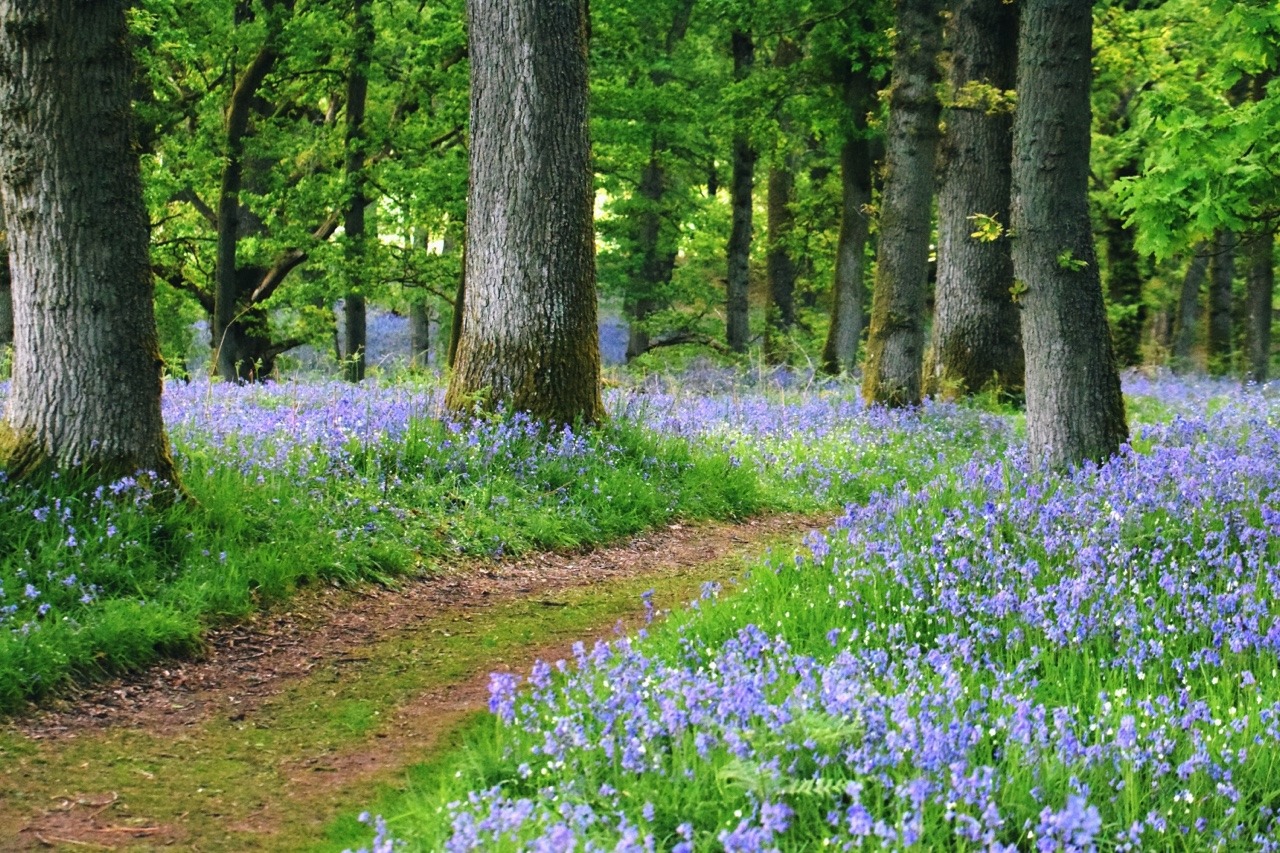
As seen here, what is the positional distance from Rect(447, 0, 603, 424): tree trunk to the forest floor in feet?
7.39

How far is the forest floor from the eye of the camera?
3.91 metres

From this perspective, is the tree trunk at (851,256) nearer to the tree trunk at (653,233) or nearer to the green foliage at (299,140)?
the tree trunk at (653,233)

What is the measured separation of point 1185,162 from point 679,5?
17516 mm

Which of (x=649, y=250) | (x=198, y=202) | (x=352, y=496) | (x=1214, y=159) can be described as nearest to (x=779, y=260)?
(x=649, y=250)

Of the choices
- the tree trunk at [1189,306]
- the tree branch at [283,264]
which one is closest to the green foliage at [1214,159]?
the tree branch at [283,264]

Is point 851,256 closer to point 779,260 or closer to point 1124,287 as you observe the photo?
point 779,260

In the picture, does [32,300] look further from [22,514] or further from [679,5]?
[679,5]

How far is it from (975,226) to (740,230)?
10331 mm

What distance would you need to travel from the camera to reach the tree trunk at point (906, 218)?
13.4 meters

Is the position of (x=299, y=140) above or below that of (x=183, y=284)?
above

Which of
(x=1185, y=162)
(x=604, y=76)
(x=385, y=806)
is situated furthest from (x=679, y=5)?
(x=385, y=806)

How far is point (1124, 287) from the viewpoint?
25641 mm

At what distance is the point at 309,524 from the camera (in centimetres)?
692

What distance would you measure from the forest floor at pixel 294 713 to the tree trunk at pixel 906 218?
6708 mm
